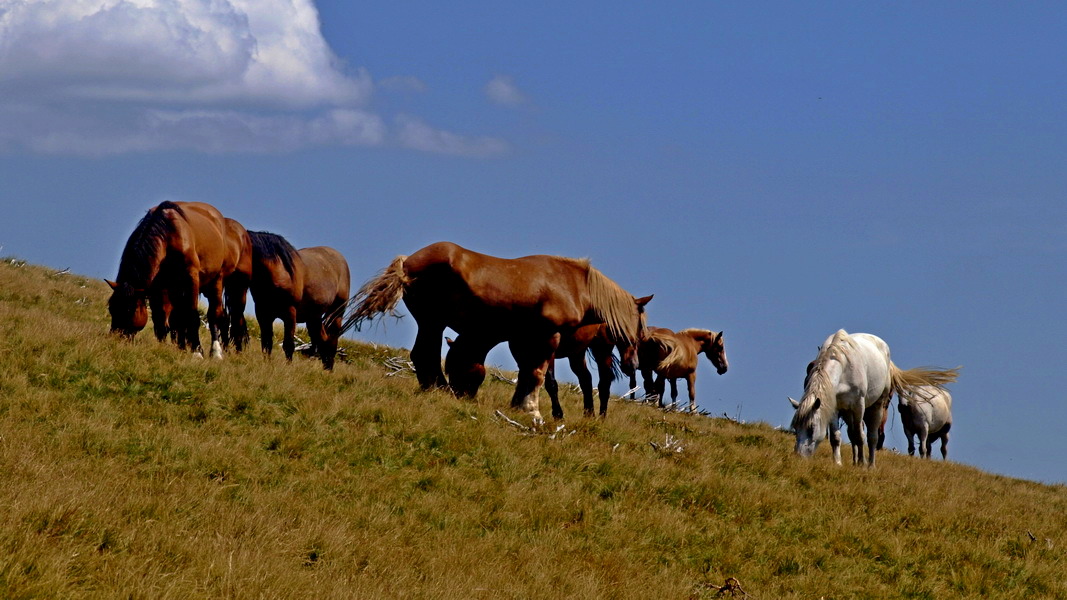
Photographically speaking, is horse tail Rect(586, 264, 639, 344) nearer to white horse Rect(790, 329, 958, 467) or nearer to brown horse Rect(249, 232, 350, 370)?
white horse Rect(790, 329, 958, 467)

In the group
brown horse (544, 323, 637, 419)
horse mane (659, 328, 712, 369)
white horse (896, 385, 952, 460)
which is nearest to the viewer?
brown horse (544, 323, 637, 419)

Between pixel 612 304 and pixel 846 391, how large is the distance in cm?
427

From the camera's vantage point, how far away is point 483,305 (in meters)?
12.9

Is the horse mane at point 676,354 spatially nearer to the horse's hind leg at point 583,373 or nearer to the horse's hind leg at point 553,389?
the horse's hind leg at point 583,373

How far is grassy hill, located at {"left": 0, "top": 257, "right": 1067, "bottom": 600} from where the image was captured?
669 cm

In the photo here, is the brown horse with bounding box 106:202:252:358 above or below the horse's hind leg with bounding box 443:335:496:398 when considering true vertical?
above

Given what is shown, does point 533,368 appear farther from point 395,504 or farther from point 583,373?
point 395,504

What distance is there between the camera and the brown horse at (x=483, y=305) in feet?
42.1

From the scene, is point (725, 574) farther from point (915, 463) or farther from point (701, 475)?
point (915, 463)

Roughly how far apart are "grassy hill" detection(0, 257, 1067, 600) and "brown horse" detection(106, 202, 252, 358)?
0.59 metres

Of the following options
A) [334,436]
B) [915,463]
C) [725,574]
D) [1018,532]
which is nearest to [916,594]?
[725,574]

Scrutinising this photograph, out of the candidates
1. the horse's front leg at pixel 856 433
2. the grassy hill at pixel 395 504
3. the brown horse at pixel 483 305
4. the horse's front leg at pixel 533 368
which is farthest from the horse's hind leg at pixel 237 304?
the horse's front leg at pixel 856 433

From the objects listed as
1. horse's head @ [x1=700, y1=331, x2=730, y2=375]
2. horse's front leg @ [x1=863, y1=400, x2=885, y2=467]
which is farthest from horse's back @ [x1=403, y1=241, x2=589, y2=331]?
horse's head @ [x1=700, y1=331, x2=730, y2=375]

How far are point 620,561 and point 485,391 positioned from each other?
7.29m
